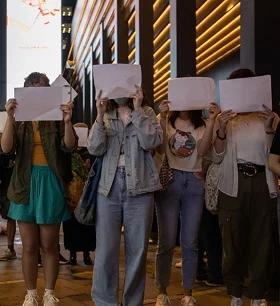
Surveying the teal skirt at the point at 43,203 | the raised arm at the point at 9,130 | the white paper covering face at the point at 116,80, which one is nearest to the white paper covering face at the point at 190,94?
the white paper covering face at the point at 116,80

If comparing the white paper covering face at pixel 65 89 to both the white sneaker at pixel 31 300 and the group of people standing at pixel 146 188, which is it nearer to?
the group of people standing at pixel 146 188

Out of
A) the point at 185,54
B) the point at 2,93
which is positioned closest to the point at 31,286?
the point at 185,54

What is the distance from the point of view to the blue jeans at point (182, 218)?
388 centimetres

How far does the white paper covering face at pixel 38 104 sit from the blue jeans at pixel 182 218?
35.6 inches

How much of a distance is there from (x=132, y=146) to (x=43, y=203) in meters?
0.71

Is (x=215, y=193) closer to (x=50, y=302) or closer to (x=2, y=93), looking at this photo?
(x=50, y=302)

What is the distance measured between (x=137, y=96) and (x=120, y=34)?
6923mm

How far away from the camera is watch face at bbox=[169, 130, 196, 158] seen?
12.8ft

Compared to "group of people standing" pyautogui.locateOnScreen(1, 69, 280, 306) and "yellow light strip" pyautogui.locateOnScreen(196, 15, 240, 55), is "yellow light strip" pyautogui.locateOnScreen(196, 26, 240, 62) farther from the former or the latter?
"group of people standing" pyautogui.locateOnScreen(1, 69, 280, 306)

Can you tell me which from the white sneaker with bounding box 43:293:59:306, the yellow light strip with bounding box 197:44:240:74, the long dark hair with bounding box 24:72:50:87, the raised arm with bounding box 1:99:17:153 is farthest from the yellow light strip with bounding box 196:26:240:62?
the white sneaker with bounding box 43:293:59:306

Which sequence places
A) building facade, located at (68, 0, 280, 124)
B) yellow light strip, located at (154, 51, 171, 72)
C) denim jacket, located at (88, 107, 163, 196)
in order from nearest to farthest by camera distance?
denim jacket, located at (88, 107, 163, 196) → building facade, located at (68, 0, 280, 124) → yellow light strip, located at (154, 51, 171, 72)

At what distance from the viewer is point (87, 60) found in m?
17.4

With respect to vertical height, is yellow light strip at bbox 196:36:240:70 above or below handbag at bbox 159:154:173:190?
above

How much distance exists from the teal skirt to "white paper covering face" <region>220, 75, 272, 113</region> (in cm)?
125
